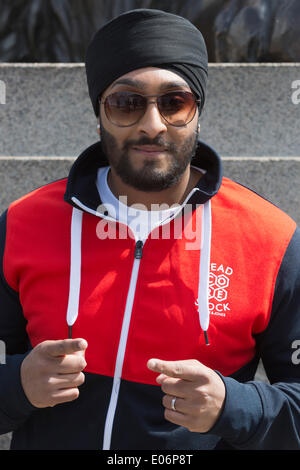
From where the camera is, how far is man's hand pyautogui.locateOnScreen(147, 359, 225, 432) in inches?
70.0

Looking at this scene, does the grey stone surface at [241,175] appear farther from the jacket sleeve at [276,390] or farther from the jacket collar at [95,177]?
the jacket sleeve at [276,390]

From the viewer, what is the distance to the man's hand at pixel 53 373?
184 cm

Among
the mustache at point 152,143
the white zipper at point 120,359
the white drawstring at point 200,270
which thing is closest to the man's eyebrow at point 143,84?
the mustache at point 152,143

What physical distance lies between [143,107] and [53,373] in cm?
93

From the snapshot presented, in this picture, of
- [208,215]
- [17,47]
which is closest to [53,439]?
[208,215]

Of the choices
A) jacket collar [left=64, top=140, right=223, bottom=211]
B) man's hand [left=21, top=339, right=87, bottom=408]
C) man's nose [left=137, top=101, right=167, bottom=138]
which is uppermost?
Answer: man's nose [left=137, top=101, right=167, bottom=138]

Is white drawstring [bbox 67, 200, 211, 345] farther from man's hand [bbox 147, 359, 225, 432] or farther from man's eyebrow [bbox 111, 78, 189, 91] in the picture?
man's eyebrow [bbox 111, 78, 189, 91]

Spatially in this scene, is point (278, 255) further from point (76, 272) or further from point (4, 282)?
point (4, 282)

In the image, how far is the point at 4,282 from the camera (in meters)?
2.22

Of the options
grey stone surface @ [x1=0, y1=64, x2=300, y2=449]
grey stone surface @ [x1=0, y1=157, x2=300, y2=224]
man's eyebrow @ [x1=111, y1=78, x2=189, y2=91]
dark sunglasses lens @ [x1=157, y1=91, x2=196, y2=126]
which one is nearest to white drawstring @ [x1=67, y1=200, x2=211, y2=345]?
dark sunglasses lens @ [x1=157, y1=91, x2=196, y2=126]

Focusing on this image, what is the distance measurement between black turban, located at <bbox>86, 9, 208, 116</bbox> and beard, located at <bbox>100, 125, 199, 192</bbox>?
207 millimetres

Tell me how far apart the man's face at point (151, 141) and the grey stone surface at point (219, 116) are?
93cm

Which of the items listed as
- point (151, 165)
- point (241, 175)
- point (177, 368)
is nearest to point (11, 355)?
point (177, 368)

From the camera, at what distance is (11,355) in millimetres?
2199
